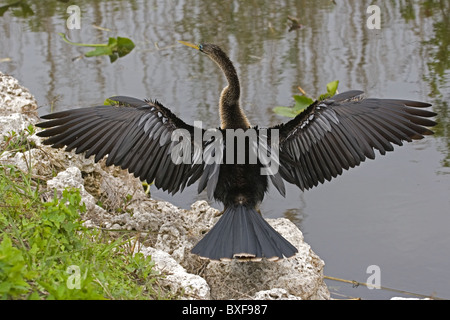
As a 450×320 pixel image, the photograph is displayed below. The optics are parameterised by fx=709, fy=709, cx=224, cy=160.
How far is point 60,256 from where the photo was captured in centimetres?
304

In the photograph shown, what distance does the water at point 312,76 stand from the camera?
431 cm

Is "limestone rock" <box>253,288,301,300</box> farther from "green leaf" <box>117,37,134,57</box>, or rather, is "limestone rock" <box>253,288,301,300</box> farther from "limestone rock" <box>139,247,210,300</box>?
"green leaf" <box>117,37,134,57</box>

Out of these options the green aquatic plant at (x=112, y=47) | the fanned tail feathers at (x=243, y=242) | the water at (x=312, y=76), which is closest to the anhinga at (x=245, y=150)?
the fanned tail feathers at (x=243, y=242)

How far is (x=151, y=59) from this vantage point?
7.01m

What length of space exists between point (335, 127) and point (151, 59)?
11.2ft

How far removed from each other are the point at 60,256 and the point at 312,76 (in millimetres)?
3921

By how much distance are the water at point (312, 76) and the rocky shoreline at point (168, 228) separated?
45 centimetres

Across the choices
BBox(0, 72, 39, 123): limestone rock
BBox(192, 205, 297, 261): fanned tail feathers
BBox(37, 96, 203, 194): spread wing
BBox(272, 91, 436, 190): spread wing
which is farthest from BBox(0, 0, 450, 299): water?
BBox(37, 96, 203, 194): spread wing

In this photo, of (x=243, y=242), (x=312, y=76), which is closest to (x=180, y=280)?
(x=243, y=242)

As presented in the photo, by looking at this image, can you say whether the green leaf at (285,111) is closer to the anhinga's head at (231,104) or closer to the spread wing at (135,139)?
the anhinga's head at (231,104)

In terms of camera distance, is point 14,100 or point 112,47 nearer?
point 14,100

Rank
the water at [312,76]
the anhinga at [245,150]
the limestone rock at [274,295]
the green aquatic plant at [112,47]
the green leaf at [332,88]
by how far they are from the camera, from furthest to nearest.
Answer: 1. the green aquatic plant at [112,47]
2. the green leaf at [332,88]
3. the water at [312,76]
4. the anhinga at [245,150]
5. the limestone rock at [274,295]

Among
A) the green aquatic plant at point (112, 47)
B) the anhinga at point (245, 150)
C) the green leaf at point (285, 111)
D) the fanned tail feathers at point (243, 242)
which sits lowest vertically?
the fanned tail feathers at point (243, 242)

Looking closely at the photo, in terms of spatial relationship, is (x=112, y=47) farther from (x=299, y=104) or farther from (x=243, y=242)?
(x=243, y=242)
